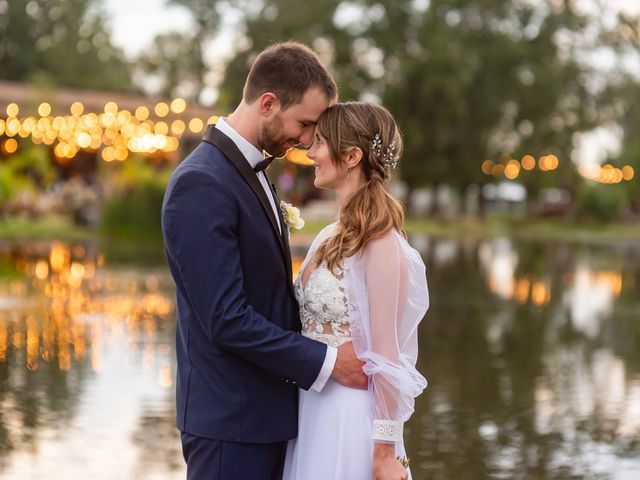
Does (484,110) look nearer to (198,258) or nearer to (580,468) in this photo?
(580,468)

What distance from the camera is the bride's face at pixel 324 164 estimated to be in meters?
3.35

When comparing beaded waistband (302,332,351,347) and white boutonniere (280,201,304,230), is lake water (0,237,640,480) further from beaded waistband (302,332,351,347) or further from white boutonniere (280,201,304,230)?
beaded waistband (302,332,351,347)

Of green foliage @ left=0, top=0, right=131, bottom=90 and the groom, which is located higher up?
green foliage @ left=0, top=0, right=131, bottom=90

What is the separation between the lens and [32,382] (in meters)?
8.89

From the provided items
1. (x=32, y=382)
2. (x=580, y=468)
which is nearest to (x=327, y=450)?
(x=580, y=468)

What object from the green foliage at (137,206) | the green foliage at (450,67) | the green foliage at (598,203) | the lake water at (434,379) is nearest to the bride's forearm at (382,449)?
the lake water at (434,379)

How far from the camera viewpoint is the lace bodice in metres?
3.39

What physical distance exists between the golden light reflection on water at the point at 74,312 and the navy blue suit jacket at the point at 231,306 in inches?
226

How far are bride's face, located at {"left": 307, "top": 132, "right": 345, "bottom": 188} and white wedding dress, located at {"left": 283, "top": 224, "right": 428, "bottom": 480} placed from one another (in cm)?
26

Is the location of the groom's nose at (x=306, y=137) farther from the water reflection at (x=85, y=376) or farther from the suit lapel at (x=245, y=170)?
the water reflection at (x=85, y=376)

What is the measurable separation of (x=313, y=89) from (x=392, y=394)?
938 mm

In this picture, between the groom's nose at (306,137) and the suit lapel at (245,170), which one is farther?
the groom's nose at (306,137)

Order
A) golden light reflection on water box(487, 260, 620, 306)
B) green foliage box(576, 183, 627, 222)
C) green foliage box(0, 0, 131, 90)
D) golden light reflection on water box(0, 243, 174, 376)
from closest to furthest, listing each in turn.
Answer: golden light reflection on water box(0, 243, 174, 376) < golden light reflection on water box(487, 260, 620, 306) < green foliage box(576, 183, 627, 222) < green foliage box(0, 0, 131, 90)

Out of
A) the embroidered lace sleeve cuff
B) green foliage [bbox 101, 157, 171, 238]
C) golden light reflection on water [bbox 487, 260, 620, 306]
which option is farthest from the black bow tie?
green foliage [bbox 101, 157, 171, 238]
